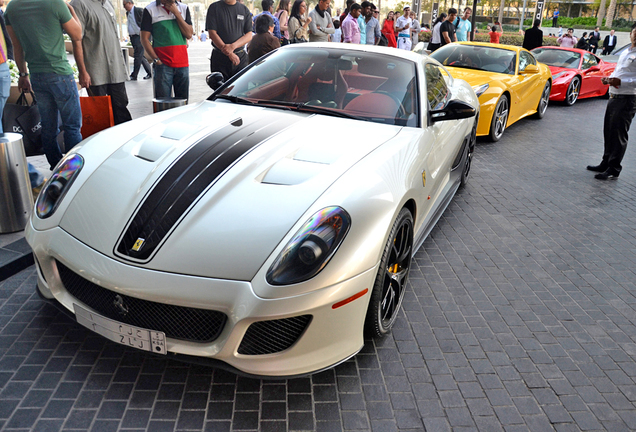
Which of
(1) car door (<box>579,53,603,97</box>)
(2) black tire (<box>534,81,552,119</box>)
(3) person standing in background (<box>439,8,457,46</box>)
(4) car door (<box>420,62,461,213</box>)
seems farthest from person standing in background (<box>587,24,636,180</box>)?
(3) person standing in background (<box>439,8,457,46</box>)

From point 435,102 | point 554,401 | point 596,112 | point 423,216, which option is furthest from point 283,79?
point 596,112

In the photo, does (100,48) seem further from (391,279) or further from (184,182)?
(391,279)

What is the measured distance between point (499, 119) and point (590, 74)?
580 cm

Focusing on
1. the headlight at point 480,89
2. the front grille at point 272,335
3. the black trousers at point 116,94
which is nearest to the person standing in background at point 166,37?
the black trousers at point 116,94

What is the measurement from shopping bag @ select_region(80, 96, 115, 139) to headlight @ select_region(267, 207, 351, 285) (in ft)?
11.9

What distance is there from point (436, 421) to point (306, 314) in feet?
2.75

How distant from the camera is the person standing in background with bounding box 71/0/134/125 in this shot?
5.44m

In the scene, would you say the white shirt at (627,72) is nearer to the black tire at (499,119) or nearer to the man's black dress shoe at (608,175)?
the man's black dress shoe at (608,175)

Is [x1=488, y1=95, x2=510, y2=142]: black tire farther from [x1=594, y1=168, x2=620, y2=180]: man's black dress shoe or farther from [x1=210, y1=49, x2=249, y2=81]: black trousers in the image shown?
[x1=210, y1=49, x2=249, y2=81]: black trousers

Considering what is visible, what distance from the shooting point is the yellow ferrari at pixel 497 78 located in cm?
771

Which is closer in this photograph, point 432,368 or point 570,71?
point 432,368

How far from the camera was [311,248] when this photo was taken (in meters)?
2.27

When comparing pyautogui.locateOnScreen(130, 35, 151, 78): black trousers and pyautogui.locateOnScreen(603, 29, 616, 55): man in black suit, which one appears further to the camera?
pyautogui.locateOnScreen(603, 29, 616, 55): man in black suit

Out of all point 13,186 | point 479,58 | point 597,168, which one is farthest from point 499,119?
point 13,186
